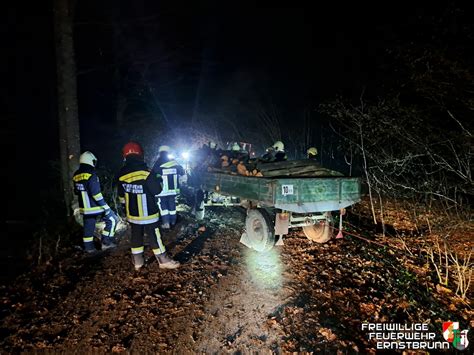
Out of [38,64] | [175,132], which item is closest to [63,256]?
[38,64]

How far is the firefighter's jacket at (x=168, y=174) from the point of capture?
6.61m

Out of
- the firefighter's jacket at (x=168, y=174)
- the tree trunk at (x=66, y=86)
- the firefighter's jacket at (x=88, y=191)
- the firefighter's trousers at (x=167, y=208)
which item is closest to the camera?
the firefighter's jacket at (x=88, y=191)

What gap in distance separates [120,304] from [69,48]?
5.92m

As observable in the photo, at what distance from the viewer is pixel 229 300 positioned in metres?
3.81

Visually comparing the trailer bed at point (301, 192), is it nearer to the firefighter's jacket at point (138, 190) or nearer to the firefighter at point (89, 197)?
the firefighter's jacket at point (138, 190)

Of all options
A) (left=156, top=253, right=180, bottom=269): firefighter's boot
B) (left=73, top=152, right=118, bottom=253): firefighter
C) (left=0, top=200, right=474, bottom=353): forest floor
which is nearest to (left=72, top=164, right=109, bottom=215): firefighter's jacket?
(left=73, top=152, right=118, bottom=253): firefighter

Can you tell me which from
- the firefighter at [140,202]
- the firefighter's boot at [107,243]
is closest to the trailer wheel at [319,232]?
the firefighter at [140,202]

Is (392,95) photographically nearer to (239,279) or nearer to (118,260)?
(239,279)

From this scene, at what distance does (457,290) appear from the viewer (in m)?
3.77

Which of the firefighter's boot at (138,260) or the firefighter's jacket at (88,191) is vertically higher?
the firefighter's jacket at (88,191)

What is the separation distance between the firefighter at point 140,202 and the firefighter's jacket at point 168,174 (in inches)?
→ 74.0

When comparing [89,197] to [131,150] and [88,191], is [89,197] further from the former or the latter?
[131,150]

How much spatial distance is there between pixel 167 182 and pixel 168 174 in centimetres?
19

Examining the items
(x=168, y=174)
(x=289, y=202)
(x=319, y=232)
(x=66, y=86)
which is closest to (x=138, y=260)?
(x=168, y=174)
